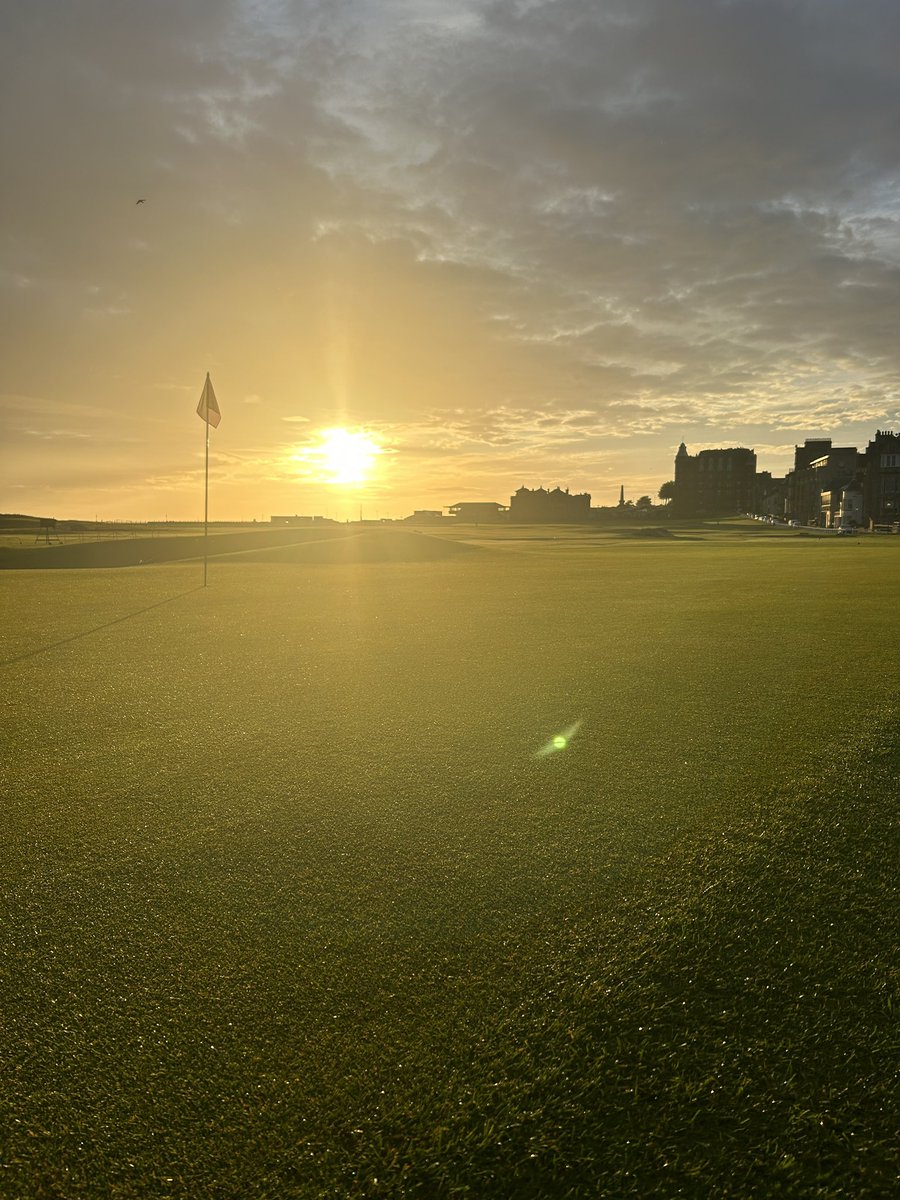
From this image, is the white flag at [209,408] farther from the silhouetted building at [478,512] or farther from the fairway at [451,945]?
the silhouetted building at [478,512]

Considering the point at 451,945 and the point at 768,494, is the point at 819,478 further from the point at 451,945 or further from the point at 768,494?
the point at 451,945

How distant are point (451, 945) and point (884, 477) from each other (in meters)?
128

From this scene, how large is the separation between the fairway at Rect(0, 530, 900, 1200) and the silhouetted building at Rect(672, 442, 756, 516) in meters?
183

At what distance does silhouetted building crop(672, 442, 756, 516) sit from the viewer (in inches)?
7116

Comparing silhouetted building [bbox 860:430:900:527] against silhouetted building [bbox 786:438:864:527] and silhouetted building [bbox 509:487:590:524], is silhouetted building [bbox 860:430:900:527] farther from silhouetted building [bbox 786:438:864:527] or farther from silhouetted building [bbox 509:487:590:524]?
silhouetted building [bbox 509:487:590:524]

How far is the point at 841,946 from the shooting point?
3.20 meters

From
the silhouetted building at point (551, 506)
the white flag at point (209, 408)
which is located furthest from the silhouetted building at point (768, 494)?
the white flag at point (209, 408)

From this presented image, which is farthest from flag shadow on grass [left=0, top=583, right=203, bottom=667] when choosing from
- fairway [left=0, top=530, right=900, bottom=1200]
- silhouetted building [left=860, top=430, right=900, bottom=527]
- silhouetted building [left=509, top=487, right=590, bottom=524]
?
silhouetted building [left=509, top=487, right=590, bottom=524]

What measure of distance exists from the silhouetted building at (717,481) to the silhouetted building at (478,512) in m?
44.7

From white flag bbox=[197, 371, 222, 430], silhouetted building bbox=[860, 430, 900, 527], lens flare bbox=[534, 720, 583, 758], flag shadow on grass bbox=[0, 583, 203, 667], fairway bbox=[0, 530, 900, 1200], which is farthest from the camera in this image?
silhouetted building bbox=[860, 430, 900, 527]

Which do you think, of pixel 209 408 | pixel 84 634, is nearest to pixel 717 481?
pixel 209 408

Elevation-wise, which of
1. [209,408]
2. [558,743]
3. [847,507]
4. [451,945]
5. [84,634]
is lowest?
[451,945]

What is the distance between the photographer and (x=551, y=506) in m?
157

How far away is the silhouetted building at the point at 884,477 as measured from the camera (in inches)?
4333
